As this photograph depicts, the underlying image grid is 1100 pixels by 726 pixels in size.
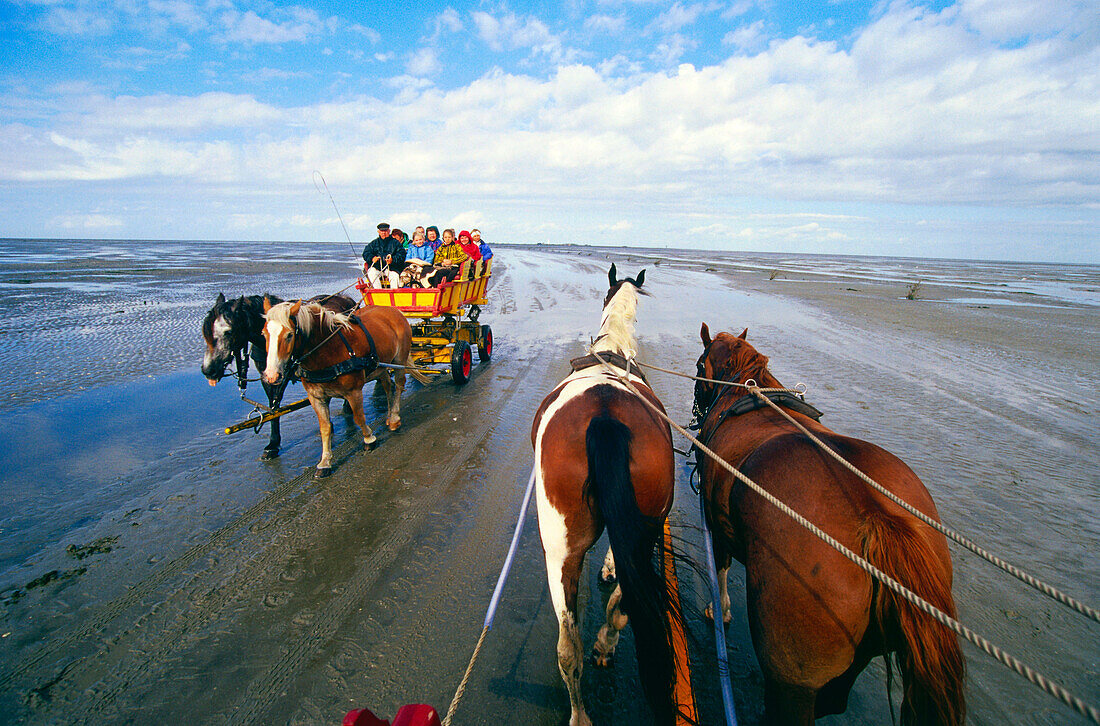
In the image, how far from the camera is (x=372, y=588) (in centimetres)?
336

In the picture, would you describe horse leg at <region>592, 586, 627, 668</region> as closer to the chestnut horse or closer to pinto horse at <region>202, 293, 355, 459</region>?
the chestnut horse

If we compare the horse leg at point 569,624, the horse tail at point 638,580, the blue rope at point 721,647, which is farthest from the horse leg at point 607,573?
the horse tail at point 638,580

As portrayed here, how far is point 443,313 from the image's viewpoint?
303 inches

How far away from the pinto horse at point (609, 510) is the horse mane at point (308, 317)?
337cm

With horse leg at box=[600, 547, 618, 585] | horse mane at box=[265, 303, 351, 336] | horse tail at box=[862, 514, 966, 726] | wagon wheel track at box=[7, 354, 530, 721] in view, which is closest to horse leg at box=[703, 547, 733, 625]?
horse leg at box=[600, 547, 618, 585]

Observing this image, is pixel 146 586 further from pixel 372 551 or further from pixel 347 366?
pixel 347 366

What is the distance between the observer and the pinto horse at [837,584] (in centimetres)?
171

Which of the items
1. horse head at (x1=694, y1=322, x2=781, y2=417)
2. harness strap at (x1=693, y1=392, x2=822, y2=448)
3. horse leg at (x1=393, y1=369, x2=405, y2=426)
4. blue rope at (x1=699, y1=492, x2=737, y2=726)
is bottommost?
blue rope at (x1=699, y1=492, x2=737, y2=726)

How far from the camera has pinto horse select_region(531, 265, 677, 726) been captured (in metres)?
2.22

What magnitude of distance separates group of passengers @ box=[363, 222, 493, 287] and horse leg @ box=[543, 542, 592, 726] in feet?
21.3

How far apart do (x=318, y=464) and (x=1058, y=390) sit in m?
12.3

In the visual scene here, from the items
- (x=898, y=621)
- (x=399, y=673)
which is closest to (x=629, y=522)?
(x=898, y=621)

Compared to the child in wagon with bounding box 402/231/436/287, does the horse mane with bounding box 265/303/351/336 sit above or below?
below

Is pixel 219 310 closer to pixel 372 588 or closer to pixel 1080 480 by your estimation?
pixel 372 588
